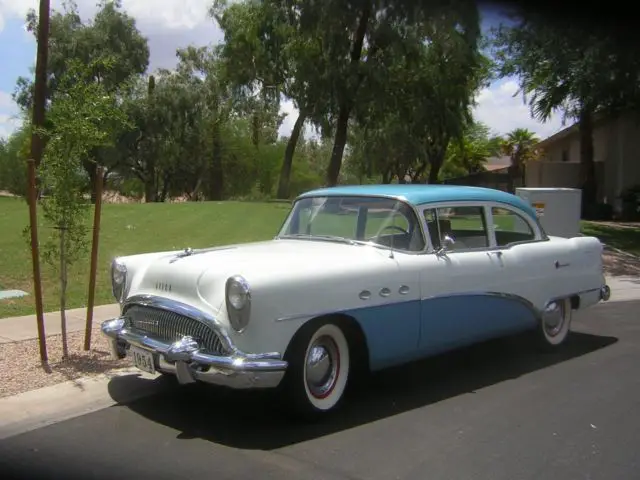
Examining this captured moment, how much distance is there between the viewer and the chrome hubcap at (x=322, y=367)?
A: 477 cm

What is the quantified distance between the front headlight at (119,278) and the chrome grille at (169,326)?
13.4 inches

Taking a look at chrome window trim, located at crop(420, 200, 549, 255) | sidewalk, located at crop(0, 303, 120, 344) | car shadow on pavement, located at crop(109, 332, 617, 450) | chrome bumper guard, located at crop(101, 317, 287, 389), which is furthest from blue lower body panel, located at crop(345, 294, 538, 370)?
sidewalk, located at crop(0, 303, 120, 344)

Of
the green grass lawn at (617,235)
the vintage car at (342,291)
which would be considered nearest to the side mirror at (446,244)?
the vintage car at (342,291)

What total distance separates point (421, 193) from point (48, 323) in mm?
4408

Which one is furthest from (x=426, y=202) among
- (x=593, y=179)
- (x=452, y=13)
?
(x=593, y=179)

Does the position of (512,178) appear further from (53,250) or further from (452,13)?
(53,250)

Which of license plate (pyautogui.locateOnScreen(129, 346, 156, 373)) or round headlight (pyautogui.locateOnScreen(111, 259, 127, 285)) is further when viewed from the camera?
round headlight (pyautogui.locateOnScreen(111, 259, 127, 285))

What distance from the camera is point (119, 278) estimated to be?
5547mm

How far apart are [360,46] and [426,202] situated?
16.3 meters

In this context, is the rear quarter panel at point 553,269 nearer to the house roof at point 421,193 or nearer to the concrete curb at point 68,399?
the house roof at point 421,193

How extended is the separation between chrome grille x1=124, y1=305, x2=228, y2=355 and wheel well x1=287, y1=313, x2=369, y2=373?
2.26 ft

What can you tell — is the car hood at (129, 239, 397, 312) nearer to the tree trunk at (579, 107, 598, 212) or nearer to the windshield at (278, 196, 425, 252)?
the windshield at (278, 196, 425, 252)

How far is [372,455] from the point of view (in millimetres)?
Answer: 4180

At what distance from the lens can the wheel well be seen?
4789mm
